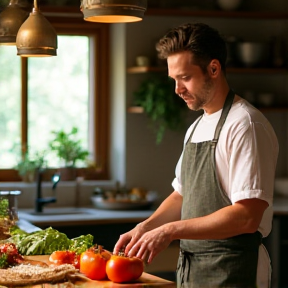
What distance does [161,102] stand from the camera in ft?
20.1

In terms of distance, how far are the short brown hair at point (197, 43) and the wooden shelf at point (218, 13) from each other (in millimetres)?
3140

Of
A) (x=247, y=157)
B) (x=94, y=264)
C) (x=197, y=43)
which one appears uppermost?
(x=197, y=43)

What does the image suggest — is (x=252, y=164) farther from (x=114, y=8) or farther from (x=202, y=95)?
(x=114, y=8)

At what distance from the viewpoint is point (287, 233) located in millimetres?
5738

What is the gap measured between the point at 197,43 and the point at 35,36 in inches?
27.5

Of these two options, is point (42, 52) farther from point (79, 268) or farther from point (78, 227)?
point (78, 227)

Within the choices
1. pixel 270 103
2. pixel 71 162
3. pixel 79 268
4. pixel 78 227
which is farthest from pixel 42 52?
pixel 270 103

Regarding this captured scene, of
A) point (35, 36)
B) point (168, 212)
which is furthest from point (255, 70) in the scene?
point (35, 36)

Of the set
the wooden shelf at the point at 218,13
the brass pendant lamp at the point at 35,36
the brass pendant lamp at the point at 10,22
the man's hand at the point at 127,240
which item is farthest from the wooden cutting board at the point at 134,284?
the wooden shelf at the point at 218,13

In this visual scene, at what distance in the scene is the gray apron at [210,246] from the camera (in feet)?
9.86

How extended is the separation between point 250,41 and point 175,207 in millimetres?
3576

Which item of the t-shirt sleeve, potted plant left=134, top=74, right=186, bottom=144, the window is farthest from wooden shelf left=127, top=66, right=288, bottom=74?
the t-shirt sleeve

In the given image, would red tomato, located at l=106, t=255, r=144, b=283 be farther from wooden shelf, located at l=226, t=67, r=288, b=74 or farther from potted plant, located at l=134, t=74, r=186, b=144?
wooden shelf, located at l=226, t=67, r=288, b=74

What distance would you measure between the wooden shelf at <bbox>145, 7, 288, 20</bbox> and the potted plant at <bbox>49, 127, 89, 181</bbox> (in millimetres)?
1193
